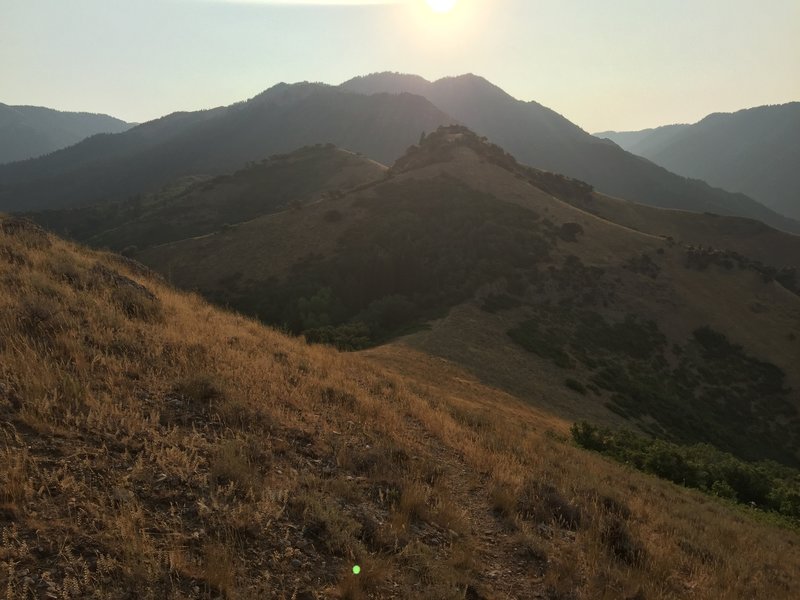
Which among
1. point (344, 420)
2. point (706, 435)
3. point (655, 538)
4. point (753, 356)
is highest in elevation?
point (344, 420)

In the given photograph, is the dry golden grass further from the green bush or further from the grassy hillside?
the grassy hillside

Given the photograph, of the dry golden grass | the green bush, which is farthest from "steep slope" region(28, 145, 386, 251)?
the dry golden grass

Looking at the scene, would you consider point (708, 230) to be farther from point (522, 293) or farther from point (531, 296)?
point (522, 293)

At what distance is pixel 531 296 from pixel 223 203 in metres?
83.2

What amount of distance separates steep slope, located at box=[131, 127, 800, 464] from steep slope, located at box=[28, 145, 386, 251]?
96.5ft

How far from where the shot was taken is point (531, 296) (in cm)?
4556

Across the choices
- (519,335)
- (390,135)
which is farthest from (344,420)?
(390,135)

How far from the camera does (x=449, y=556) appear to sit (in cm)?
577

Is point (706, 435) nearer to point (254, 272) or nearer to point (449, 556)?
point (449, 556)

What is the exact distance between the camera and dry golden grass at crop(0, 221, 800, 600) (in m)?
4.44

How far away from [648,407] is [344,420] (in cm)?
3001

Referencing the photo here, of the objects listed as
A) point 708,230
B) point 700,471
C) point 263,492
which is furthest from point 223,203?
point 263,492

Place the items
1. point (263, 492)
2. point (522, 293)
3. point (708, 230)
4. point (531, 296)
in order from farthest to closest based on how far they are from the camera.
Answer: point (708, 230), point (522, 293), point (531, 296), point (263, 492)

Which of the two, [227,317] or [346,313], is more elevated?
[227,317]
